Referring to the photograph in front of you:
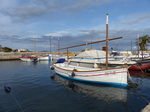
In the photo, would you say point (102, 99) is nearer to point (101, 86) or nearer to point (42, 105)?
point (101, 86)

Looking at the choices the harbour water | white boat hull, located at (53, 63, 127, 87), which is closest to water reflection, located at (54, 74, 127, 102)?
the harbour water

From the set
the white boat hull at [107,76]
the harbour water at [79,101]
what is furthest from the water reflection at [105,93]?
the white boat hull at [107,76]

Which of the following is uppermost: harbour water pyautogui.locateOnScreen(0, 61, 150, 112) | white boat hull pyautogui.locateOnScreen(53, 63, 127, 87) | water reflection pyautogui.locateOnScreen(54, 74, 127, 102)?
white boat hull pyautogui.locateOnScreen(53, 63, 127, 87)

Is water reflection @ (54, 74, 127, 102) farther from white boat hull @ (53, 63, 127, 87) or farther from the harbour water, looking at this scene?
white boat hull @ (53, 63, 127, 87)

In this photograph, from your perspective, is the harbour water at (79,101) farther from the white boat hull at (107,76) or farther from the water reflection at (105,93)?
the white boat hull at (107,76)

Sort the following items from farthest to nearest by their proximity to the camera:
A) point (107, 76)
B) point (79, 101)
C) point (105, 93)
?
1. point (107, 76)
2. point (105, 93)
3. point (79, 101)

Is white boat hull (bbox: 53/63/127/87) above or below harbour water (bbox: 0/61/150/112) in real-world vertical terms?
above

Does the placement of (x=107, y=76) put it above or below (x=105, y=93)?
above

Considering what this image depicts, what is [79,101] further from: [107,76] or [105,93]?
[107,76]

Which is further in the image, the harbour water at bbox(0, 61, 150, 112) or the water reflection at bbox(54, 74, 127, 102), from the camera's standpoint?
the water reflection at bbox(54, 74, 127, 102)

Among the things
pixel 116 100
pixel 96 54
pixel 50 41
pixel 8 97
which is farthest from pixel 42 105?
pixel 50 41

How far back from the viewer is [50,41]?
6550 centimetres

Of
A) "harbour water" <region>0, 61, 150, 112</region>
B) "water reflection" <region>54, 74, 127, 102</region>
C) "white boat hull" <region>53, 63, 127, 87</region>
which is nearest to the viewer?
"harbour water" <region>0, 61, 150, 112</region>

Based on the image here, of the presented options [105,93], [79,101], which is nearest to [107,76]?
[105,93]
